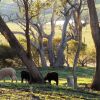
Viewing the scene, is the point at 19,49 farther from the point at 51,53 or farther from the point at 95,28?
the point at 51,53

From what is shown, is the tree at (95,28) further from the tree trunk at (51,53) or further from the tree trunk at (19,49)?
the tree trunk at (51,53)

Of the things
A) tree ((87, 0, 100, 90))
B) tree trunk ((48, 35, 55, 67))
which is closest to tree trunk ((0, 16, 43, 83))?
tree ((87, 0, 100, 90))

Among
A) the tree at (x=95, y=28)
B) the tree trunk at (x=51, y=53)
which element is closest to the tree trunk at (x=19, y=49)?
the tree at (x=95, y=28)

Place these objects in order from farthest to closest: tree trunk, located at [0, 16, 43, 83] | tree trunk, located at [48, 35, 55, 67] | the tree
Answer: tree trunk, located at [48, 35, 55, 67] < the tree < tree trunk, located at [0, 16, 43, 83]

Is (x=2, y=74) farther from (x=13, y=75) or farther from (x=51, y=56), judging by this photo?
(x=51, y=56)

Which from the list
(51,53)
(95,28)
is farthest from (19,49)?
(51,53)

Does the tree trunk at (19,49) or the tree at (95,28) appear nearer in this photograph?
the tree trunk at (19,49)

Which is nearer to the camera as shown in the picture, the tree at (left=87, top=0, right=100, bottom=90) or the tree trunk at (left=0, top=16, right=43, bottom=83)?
the tree trunk at (left=0, top=16, right=43, bottom=83)

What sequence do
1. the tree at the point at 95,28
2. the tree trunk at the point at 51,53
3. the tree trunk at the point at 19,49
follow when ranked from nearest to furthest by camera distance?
the tree trunk at the point at 19,49, the tree at the point at 95,28, the tree trunk at the point at 51,53

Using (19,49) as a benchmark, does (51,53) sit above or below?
below

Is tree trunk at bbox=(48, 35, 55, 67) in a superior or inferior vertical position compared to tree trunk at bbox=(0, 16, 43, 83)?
inferior

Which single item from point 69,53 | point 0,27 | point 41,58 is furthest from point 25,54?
point 69,53

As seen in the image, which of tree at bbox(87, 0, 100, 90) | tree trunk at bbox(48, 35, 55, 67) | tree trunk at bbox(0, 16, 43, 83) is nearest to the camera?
tree trunk at bbox(0, 16, 43, 83)

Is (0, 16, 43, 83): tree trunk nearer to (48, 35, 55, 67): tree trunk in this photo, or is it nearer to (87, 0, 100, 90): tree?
(87, 0, 100, 90): tree
